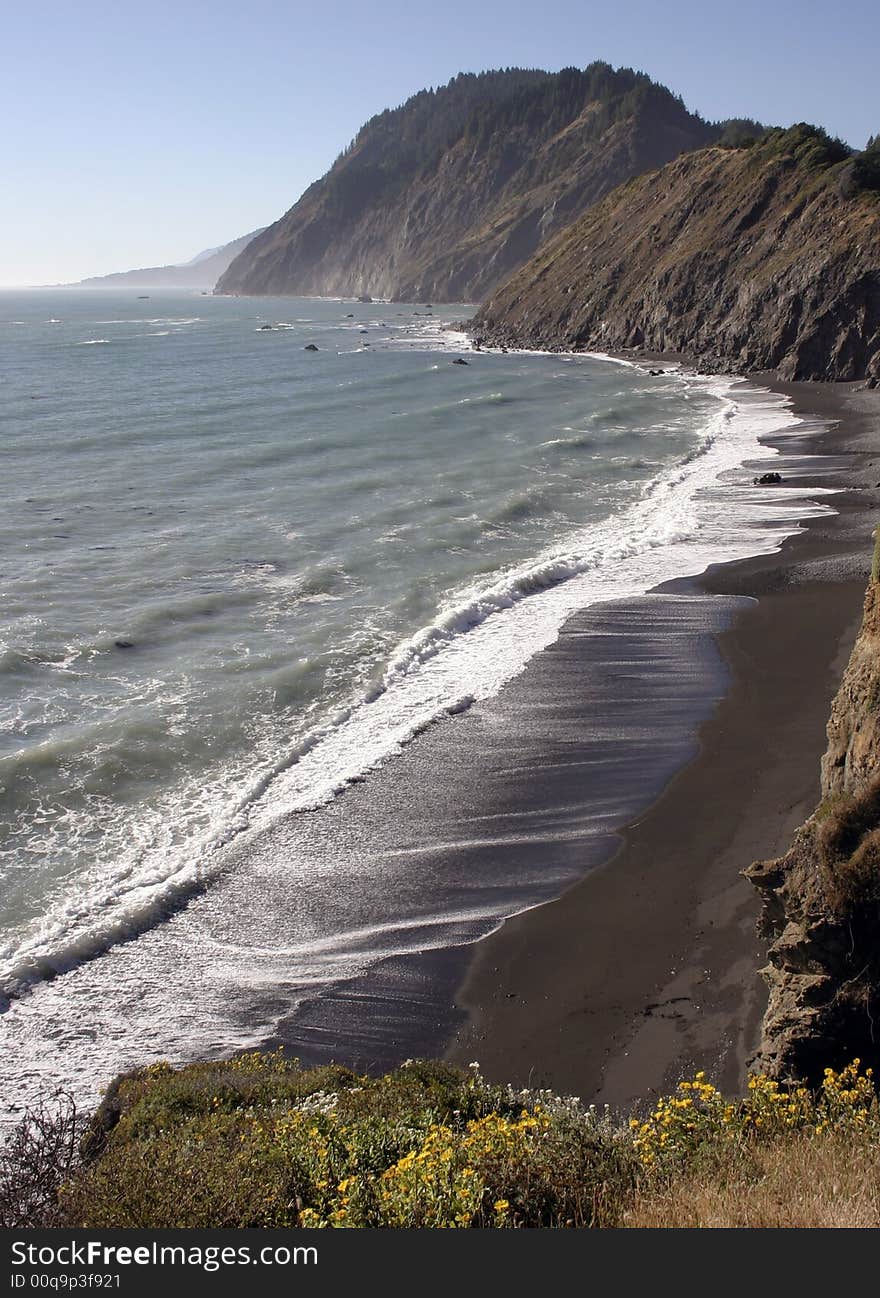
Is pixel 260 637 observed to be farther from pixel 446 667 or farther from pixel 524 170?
pixel 524 170

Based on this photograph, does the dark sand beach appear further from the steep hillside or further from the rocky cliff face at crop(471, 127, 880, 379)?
the steep hillside

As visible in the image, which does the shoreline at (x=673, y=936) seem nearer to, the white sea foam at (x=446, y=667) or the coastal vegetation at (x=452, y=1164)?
the coastal vegetation at (x=452, y=1164)

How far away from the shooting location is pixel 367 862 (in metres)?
14.0

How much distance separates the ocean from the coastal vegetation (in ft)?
10.0

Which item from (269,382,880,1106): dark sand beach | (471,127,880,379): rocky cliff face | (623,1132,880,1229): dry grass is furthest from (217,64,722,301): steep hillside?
(623,1132,880,1229): dry grass

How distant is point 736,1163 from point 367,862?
8364mm

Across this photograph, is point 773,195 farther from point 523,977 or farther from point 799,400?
point 523,977

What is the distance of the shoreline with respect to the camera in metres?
10.1

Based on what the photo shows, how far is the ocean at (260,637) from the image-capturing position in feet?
40.1

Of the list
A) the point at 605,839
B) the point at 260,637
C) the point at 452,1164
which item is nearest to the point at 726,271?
the point at 260,637

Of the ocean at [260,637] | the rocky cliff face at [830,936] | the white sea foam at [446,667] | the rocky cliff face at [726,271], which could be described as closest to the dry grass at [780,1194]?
the rocky cliff face at [830,936]

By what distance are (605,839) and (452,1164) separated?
8547 mm

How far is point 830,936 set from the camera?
8.84m

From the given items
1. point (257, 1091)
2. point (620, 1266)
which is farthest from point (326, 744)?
point (620, 1266)
